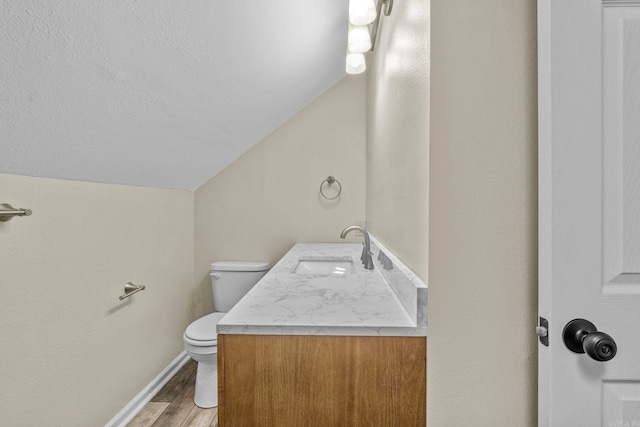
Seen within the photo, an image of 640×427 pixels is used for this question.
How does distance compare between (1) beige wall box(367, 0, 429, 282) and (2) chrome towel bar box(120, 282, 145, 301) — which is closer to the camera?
(1) beige wall box(367, 0, 429, 282)

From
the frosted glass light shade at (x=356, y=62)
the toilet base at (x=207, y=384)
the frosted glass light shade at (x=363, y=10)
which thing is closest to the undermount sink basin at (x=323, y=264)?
the toilet base at (x=207, y=384)

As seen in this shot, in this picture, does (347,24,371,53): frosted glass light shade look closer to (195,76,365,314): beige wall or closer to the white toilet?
(195,76,365,314): beige wall

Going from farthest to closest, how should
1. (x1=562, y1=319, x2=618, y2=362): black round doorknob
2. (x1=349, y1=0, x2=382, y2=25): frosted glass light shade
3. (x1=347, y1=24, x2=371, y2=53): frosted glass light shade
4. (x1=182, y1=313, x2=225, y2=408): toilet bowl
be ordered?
(x1=182, y1=313, x2=225, y2=408): toilet bowl, (x1=347, y1=24, x2=371, y2=53): frosted glass light shade, (x1=349, y1=0, x2=382, y2=25): frosted glass light shade, (x1=562, y1=319, x2=618, y2=362): black round doorknob

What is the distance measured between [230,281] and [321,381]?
1.74m

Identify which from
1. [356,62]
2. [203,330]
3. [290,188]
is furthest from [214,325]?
[356,62]

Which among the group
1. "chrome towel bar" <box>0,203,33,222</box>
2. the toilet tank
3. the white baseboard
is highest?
"chrome towel bar" <box>0,203,33,222</box>

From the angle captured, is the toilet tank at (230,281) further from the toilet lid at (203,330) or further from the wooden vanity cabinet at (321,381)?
the wooden vanity cabinet at (321,381)

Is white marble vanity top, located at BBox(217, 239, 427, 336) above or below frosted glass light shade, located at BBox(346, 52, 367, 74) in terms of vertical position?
below

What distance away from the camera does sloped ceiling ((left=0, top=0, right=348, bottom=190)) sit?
0.80 meters

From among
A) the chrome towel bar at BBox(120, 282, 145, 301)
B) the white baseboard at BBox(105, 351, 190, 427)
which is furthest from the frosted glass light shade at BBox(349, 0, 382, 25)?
the white baseboard at BBox(105, 351, 190, 427)

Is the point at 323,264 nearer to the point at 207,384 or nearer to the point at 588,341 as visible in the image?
the point at 207,384

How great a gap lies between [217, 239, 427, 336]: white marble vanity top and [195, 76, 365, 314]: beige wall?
1.13 meters

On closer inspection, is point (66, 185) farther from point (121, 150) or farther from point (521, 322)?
point (521, 322)

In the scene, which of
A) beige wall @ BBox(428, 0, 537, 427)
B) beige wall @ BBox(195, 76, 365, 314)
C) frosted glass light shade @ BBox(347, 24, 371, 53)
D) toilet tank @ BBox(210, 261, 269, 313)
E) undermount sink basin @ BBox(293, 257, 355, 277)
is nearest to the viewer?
beige wall @ BBox(428, 0, 537, 427)
